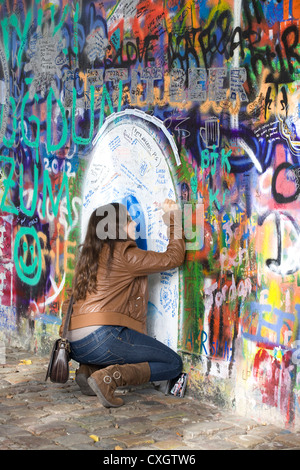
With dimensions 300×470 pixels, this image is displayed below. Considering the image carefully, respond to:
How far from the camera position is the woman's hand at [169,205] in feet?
19.2

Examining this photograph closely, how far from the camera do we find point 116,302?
561cm

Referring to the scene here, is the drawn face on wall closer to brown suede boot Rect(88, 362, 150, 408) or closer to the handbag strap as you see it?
the handbag strap

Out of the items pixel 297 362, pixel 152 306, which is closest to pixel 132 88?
pixel 152 306

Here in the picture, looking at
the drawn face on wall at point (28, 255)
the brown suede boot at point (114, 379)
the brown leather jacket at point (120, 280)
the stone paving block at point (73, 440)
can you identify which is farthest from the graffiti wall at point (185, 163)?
the stone paving block at point (73, 440)

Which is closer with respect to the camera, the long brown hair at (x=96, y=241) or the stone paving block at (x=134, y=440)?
the stone paving block at (x=134, y=440)

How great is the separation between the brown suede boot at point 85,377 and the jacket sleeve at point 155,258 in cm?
95

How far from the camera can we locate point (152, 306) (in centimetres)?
618

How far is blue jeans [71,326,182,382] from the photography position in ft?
18.1

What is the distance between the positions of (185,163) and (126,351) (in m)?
1.69

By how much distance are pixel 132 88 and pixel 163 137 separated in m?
0.72

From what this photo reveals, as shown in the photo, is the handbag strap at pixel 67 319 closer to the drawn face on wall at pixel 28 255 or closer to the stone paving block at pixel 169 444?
the stone paving block at pixel 169 444

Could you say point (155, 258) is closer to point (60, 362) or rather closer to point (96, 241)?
point (96, 241)

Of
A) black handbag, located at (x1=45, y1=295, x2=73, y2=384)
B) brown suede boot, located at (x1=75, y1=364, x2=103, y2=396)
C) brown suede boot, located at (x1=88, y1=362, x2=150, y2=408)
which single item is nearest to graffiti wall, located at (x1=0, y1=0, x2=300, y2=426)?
brown suede boot, located at (x1=88, y1=362, x2=150, y2=408)
